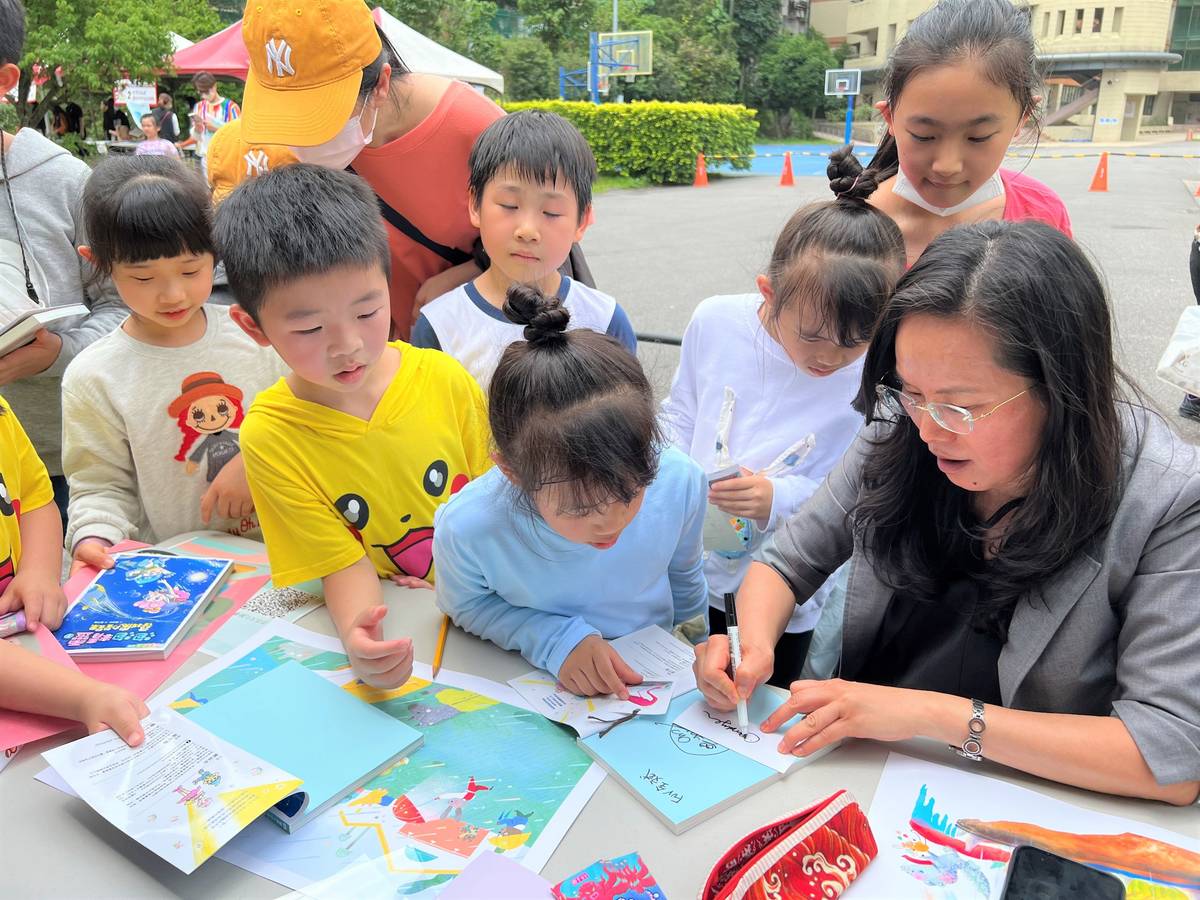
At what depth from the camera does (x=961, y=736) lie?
1.03 m

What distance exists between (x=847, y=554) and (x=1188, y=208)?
1133 cm

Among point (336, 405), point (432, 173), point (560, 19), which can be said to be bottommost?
point (336, 405)

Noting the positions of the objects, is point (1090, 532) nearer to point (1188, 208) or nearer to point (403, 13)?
point (1188, 208)

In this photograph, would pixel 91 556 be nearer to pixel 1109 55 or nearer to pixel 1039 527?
pixel 1039 527

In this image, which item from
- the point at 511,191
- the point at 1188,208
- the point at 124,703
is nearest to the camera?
the point at 124,703

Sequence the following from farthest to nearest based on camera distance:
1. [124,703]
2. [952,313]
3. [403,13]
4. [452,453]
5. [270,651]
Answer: [403,13] < [452,453] < [270,651] < [124,703] < [952,313]

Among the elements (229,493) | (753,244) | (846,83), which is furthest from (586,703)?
(846,83)

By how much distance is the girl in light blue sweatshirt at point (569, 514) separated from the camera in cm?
115

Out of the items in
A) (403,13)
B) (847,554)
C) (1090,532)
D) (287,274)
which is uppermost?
(403,13)

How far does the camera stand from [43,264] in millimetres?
1912

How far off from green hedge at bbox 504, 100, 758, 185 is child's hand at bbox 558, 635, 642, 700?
13716 mm

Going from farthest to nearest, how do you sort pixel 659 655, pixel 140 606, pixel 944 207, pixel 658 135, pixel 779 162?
1. pixel 779 162
2. pixel 658 135
3. pixel 944 207
4. pixel 140 606
5. pixel 659 655

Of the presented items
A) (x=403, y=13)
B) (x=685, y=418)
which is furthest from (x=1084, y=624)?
(x=403, y=13)
